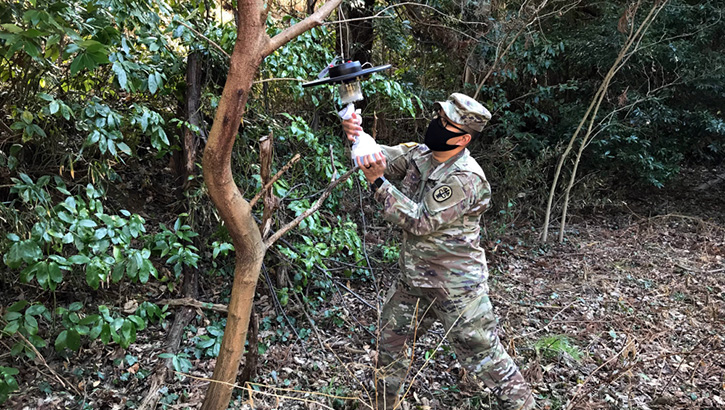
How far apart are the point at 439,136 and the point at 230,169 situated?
45.2 inches

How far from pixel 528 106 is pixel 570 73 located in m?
1.04

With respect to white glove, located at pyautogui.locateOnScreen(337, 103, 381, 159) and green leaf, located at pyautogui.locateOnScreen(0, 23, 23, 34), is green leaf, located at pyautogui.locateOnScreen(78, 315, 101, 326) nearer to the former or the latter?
green leaf, located at pyautogui.locateOnScreen(0, 23, 23, 34)

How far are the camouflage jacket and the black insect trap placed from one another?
222mm

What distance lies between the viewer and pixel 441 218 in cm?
235

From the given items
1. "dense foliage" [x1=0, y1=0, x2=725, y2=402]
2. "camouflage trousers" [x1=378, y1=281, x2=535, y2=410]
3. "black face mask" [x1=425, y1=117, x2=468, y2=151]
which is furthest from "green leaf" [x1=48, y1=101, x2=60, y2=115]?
"camouflage trousers" [x1=378, y1=281, x2=535, y2=410]

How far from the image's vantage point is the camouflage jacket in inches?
92.6

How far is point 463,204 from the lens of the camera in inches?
93.4

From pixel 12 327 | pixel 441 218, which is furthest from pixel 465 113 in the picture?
pixel 12 327

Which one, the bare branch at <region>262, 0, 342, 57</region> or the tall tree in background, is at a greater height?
Answer: the bare branch at <region>262, 0, 342, 57</region>

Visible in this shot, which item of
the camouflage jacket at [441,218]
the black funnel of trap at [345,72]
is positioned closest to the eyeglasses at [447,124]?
the camouflage jacket at [441,218]

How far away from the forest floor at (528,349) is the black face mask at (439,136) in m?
1.07

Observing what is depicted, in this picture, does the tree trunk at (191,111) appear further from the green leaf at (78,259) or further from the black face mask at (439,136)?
the black face mask at (439,136)

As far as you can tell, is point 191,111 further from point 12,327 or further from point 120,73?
point 12,327

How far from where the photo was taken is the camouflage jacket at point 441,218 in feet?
7.72
